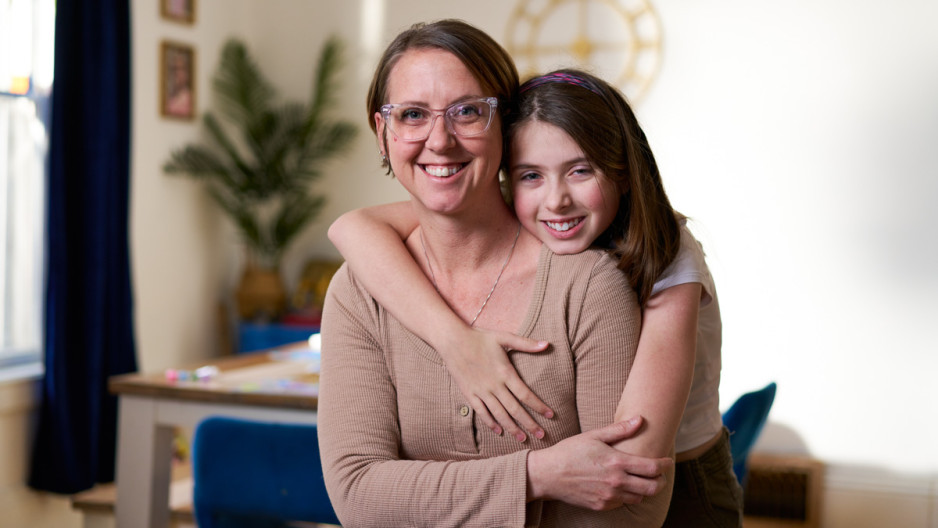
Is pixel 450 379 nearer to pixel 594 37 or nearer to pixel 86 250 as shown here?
pixel 86 250

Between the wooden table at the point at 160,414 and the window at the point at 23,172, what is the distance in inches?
63.3

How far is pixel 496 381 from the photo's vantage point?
51.5 inches

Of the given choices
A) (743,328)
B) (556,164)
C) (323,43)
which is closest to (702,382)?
(556,164)

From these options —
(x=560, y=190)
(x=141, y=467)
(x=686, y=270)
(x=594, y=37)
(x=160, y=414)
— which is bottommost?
(x=141, y=467)

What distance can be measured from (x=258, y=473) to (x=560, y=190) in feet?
3.08

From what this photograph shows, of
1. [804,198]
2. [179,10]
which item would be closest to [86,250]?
[179,10]

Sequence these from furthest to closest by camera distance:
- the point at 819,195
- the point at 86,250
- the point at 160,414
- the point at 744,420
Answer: the point at 819,195 → the point at 86,250 → the point at 160,414 → the point at 744,420

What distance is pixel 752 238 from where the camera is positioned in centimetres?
484

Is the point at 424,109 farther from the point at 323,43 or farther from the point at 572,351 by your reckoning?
the point at 323,43

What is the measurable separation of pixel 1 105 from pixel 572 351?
3.59 meters

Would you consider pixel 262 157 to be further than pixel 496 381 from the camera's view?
Yes

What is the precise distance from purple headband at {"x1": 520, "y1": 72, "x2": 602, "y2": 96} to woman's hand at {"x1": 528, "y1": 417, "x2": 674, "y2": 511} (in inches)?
19.2

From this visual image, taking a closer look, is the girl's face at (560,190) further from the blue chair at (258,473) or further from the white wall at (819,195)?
the white wall at (819,195)

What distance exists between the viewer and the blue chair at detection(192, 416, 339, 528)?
75.2 inches
